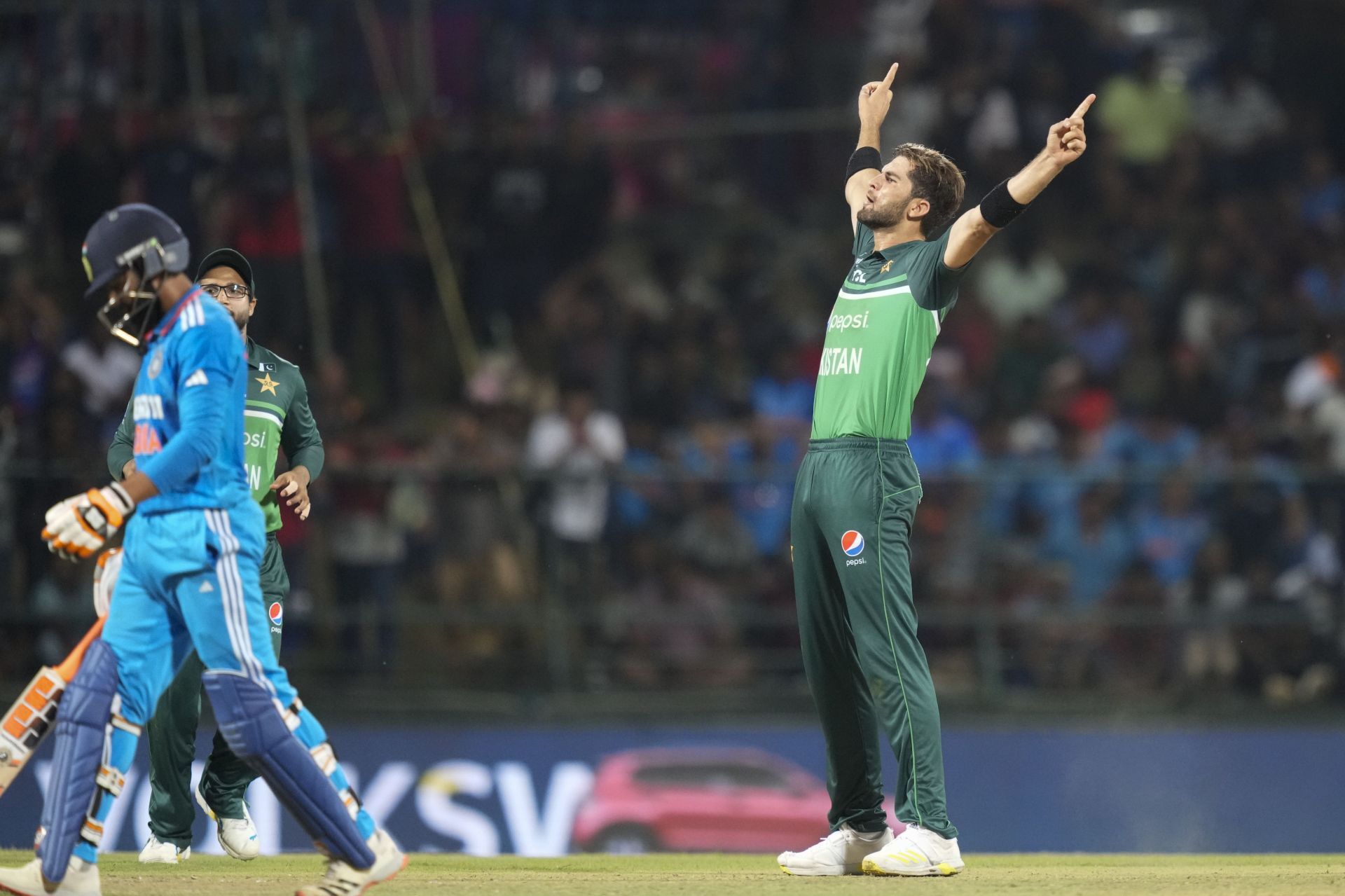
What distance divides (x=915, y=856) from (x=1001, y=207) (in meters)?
2.38

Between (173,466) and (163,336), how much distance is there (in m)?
0.48

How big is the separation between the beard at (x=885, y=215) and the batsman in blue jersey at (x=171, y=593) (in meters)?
2.64

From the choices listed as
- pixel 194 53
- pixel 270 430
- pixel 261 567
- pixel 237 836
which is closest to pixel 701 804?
pixel 237 836

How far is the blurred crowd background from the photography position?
12883 millimetres

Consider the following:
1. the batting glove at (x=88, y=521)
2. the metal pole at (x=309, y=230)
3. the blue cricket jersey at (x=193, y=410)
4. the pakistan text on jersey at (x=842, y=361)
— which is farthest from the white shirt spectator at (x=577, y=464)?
the batting glove at (x=88, y=521)

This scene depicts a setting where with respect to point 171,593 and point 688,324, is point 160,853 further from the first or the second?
point 688,324

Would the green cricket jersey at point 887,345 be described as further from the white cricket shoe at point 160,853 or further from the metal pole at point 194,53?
the metal pole at point 194,53

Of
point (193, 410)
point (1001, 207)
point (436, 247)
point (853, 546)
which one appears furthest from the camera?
point (436, 247)

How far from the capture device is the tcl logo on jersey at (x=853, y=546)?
275 inches

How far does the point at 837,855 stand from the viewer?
7184mm

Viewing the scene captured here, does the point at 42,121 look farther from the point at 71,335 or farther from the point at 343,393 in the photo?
the point at 343,393

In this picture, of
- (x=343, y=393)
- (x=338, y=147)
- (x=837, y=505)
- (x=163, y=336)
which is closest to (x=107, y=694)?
(x=163, y=336)

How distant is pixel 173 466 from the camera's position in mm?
5684

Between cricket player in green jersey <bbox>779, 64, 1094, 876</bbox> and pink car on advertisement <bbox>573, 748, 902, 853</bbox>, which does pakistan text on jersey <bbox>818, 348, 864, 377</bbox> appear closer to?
cricket player in green jersey <bbox>779, 64, 1094, 876</bbox>
